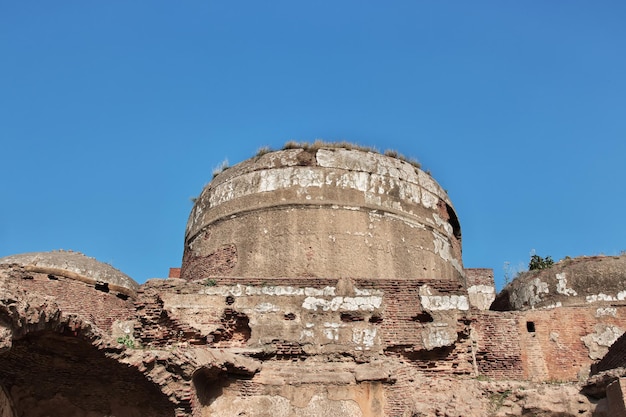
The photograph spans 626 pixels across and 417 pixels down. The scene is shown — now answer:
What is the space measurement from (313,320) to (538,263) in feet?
26.2

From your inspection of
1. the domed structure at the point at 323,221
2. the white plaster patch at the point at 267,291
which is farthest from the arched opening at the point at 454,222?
the white plaster patch at the point at 267,291

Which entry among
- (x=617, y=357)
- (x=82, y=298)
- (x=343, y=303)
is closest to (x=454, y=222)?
(x=343, y=303)

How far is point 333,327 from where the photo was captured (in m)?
10.2

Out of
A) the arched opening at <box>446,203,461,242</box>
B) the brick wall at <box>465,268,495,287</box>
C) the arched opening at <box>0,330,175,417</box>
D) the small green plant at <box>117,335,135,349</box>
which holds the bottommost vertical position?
the arched opening at <box>0,330,175,417</box>

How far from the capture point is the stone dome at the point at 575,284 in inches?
552

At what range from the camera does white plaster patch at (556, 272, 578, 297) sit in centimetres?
1436

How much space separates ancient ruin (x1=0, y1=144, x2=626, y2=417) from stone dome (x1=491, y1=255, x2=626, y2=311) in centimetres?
4

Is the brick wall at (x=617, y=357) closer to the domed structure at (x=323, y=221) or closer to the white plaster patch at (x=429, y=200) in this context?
the domed structure at (x=323, y=221)

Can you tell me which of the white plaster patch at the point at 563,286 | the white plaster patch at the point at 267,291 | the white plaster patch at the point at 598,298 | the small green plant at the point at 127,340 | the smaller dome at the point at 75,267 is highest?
the smaller dome at the point at 75,267

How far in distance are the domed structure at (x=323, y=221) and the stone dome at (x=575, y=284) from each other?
174 cm

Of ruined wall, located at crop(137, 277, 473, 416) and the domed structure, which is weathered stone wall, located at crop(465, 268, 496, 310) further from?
ruined wall, located at crop(137, 277, 473, 416)

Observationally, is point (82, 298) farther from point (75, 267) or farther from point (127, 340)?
point (127, 340)

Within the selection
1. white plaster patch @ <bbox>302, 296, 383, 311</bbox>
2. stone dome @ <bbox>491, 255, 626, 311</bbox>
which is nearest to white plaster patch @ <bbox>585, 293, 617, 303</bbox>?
stone dome @ <bbox>491, 255, 626, 311</bbox>

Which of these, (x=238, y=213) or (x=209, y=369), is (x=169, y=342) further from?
(x=238, y=213)
